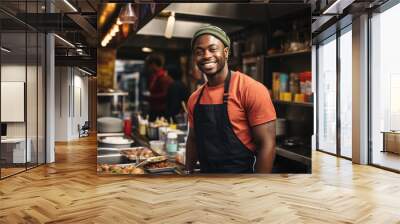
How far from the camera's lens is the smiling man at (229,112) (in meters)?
4.66

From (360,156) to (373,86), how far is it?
1.16 m

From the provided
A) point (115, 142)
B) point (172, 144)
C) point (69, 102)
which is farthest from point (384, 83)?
point (69, 102)

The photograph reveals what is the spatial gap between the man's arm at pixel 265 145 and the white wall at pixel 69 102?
220 centimetres

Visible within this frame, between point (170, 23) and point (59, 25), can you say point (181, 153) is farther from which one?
point (59, 25)

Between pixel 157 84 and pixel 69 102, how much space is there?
147 centimetres

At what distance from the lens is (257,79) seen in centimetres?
477

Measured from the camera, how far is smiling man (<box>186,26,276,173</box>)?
4.66m

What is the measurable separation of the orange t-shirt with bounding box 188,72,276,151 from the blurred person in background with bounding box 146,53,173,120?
0.53 metres

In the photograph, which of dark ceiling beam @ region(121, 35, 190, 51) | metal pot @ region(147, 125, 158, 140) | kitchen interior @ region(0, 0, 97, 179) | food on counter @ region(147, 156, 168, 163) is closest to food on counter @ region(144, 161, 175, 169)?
food on counter @ region(147, 156, 168, 163)

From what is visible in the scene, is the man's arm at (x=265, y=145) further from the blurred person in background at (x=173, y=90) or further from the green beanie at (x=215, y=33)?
the green beanie at (x=215, y=33)

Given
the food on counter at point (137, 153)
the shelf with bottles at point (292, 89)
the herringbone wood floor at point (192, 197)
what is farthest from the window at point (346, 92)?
the food on counter at point (137, 153)

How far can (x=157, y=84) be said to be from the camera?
4871 mm

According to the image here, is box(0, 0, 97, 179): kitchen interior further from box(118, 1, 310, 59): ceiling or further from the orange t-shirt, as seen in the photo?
the orange t-shirt

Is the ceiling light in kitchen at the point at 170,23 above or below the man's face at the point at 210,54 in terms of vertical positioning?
above
